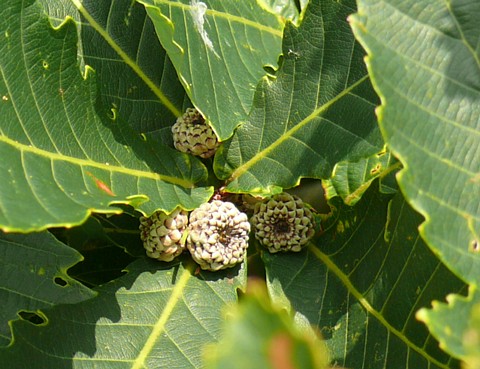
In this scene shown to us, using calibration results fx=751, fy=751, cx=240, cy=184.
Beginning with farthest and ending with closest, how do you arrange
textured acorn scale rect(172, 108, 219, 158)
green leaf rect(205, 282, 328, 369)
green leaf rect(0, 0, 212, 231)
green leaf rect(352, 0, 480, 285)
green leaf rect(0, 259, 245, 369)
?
textured acorn scale rect(172, 108, 219, 158)
green leaf rect(0, 259, 245, 369)
green leaf rect(0, 0, 212, 231)
green leaf rect(352, 0, 480, 285)
green leaf rect(205, 282, 328, 369)

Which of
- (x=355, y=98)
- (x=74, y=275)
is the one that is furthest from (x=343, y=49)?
(x=74, y=275)

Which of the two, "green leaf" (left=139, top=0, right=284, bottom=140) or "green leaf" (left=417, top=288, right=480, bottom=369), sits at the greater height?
"green leaf" (left=139, top=0, right=284, bottom=140)

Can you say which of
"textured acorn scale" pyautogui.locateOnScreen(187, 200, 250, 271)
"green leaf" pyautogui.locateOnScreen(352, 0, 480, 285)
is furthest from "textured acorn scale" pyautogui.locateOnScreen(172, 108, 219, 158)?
"green leaf" pyautogui.locateOnScreen(352, 0, 480, 285)

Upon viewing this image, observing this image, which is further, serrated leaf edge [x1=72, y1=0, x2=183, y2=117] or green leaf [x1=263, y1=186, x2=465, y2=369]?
serrated leaf edge [x1=72, y1=0, x2=183, y2=117]

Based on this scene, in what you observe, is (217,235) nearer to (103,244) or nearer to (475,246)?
(103,244)

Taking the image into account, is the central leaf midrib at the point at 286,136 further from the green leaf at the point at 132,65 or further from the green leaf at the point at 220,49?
the green leaf at the point at 132,65

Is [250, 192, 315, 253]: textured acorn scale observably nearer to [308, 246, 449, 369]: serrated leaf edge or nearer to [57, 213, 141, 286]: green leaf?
[308, 246, 449, 369]: serrated leaf edge

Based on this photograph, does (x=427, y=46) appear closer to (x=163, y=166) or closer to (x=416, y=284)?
(x=416, y=284)

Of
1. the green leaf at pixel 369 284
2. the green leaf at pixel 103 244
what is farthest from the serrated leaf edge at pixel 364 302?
the green leaf at pixel 103 244
